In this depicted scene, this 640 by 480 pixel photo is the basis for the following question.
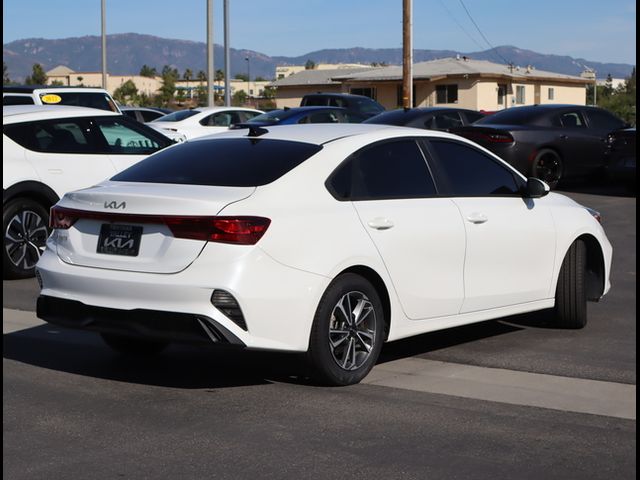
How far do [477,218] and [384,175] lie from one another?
858 millimetres

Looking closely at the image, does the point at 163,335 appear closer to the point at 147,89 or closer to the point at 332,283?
the point at 332,283

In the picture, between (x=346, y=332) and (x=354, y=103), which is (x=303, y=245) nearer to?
(x=346, y=332)

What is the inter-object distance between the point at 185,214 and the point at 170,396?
3.64 feet

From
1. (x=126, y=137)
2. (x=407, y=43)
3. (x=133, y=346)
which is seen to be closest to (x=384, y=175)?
(x=133, y=346)

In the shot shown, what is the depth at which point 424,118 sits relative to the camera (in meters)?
22.2

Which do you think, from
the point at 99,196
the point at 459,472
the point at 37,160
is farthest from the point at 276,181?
the point at 37,160

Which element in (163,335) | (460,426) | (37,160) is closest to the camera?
(460,426)

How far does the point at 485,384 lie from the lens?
727 centimetres

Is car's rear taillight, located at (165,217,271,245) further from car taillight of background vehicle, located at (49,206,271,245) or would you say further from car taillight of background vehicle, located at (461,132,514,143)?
car taillight of background vehicle, located at (461,132,514,143)

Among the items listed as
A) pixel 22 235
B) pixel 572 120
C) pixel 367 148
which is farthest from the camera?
pixel 572 120

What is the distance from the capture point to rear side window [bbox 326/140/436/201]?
743 cm

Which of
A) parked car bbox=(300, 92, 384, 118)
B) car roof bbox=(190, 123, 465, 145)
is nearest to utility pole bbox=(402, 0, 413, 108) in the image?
parked car bbox=(300, 92, 384, 118)

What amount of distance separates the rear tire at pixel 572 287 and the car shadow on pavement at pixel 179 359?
485 millimetres

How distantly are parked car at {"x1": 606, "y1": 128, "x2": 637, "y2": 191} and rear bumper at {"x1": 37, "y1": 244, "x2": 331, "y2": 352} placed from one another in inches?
562
